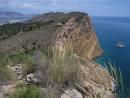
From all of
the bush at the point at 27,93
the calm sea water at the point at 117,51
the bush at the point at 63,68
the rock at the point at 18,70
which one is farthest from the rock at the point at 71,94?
the rock at the point at 18,70

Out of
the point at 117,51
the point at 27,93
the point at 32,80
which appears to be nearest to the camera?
the point at 27,93

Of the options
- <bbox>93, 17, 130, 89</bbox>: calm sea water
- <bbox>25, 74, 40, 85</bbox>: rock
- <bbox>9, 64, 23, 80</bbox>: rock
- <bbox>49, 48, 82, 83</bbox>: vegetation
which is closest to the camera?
<bbox>49, 48, 82, 83</bbox>: vegetation

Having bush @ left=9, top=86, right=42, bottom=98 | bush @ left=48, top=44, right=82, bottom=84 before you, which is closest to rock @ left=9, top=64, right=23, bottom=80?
bush @ left=48, top=44, right=82, bottom=84

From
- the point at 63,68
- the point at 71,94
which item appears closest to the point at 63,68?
the point at 63,68

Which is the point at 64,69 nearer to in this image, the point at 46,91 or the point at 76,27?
the point at 46,91

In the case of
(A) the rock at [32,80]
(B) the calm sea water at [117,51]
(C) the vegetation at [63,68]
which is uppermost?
(C) the vegetation at [63,68]

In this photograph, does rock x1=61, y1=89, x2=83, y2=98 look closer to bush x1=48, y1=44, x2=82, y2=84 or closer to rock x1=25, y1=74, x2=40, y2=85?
bush x1=48, y1=44, x2=82, y2=84

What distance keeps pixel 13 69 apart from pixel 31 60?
486mm

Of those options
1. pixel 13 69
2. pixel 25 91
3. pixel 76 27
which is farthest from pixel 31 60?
pixel 76 27

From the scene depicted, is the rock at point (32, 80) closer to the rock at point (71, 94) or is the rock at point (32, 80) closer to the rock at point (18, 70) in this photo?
the rock at point (18, 70)

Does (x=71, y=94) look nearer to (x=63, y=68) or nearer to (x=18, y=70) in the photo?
(x=63, y=68)

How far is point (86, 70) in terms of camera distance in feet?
21.2

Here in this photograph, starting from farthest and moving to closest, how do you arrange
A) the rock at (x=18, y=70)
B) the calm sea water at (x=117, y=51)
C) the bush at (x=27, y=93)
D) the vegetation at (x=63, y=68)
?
the calm sea water at (x=117, y=51)
the rock at (x=18, y=70)
the vegetation at (x=63, y=68)
the bush at (x=27, y=93)

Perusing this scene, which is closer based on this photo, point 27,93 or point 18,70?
point 27,93
